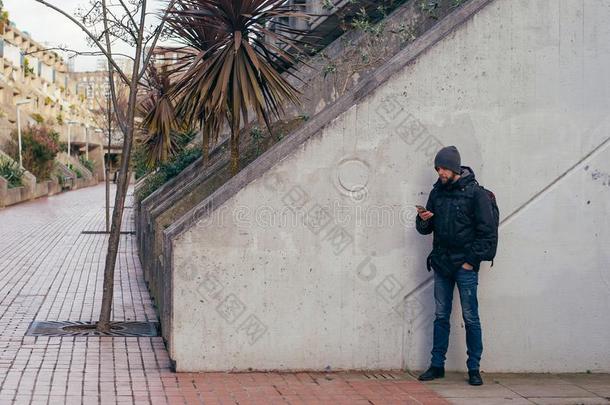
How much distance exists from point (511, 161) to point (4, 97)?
181 ft

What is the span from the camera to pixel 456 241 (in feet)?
25.2

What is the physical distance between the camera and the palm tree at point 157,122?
13234mm

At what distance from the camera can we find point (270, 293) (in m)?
8.04

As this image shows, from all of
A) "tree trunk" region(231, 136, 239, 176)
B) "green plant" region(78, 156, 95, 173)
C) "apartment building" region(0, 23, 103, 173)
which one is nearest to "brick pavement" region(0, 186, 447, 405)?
"tree trunk" region(231, 136, 239, 176)

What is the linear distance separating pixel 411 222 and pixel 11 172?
115ft

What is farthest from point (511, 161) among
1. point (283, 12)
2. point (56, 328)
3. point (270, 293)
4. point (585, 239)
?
point (56, 328)

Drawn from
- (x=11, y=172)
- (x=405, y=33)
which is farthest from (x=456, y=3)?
(x=11, y=172)

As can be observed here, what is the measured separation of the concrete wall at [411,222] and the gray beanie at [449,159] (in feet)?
1.73

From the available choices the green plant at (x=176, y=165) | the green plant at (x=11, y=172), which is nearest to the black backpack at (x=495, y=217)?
the green plant at (x=176, y=165)

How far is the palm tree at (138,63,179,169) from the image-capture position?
1323 cm

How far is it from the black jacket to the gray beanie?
128 millimetres

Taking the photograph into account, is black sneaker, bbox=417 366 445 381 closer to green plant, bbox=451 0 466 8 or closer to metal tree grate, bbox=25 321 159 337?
metal tree grate, bbox=25 321 159 337

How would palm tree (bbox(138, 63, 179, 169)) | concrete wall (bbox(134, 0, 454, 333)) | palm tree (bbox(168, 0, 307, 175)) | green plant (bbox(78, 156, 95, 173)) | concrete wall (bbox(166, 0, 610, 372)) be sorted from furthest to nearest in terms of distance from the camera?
green plant (bbox(78, 156, 95, 173)) < palm tree (bbox(138, 63, 179, 169)) < concrete wall (bbox(134, 0, 454, 333)) < palm tree (bbox(168, 0, 307, 175)) < concrete wall (bbox(166, 0, 610, 372))

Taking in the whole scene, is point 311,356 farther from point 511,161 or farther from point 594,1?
point 594,1
